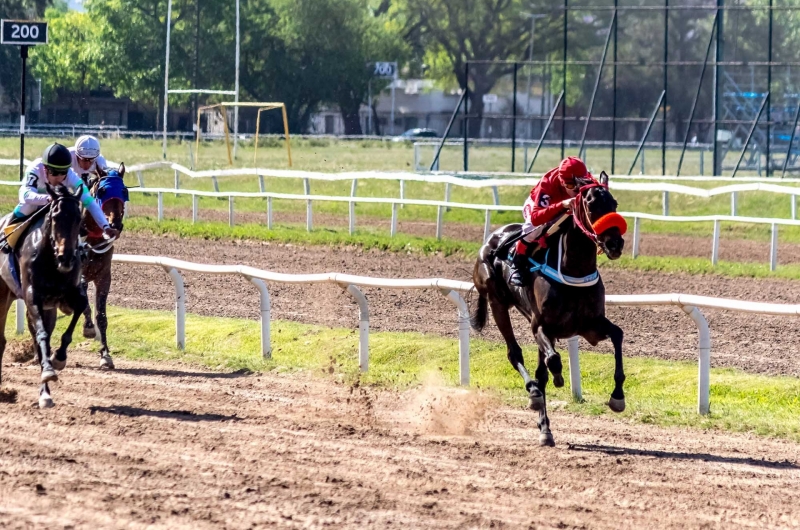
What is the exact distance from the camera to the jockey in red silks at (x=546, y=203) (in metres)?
7.60

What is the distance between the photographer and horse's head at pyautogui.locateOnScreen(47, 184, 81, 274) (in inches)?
322

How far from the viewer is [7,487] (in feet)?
19.1

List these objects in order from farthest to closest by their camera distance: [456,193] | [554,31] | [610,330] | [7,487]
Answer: [554,31] < [456,193] < [610,330] < [7,487]

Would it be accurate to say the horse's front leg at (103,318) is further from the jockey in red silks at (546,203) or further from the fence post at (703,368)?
the fence post at (703,368)

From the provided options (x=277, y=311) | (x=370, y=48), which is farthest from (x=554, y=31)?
(x=277, y=311)

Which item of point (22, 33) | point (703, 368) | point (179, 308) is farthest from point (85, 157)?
point (22, 33)

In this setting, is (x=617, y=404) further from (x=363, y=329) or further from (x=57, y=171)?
(x=57, y=171)

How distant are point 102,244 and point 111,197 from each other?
625mm

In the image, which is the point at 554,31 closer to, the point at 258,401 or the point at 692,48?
the point at 692,48

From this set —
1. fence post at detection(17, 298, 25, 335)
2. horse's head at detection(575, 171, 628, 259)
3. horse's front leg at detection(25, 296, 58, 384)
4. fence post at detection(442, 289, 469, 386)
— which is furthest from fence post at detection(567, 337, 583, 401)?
fence post at detection(17, 298, 25, 335)

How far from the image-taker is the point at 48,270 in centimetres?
850

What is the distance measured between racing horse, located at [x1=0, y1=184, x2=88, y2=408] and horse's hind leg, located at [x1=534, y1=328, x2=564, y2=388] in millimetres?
3266

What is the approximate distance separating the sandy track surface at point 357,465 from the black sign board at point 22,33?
11.8 metres

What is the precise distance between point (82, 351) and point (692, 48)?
76.5 ft
